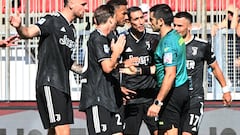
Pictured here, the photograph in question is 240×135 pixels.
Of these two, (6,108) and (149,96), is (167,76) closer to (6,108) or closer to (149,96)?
(149,96)

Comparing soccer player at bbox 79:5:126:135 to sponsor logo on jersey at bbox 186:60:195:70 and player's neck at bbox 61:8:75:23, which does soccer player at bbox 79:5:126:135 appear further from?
sponsor logo on jersey at bbox 186:60:195:70

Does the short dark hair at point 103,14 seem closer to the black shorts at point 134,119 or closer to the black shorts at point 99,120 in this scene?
the black shorts at point 99,120

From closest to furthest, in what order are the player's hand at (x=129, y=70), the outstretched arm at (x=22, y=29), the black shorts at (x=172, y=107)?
the outstretched arm at (x=22, y=29) < the black shorts at (x=172, y=107) < the player's hand at (x=129, y=70)

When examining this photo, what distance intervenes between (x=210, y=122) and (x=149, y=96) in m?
1.59

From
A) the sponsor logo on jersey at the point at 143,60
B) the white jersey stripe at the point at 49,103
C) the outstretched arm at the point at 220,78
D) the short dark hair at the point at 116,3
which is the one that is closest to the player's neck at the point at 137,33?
the sponsor logo on jersey at the point at 143,60

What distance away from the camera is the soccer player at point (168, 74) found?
8328mm

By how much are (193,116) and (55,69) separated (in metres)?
2.01

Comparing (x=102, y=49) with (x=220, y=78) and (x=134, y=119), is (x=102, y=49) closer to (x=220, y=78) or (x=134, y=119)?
(x=134, y=119)

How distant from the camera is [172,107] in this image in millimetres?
8812

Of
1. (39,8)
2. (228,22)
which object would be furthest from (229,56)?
(39,8)

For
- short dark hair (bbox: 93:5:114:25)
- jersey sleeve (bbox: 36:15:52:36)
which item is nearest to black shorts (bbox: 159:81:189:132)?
short dark hair (bbox: 93:5:114:25)

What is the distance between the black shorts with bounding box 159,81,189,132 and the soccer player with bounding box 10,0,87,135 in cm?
109

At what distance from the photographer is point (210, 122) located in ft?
36.4

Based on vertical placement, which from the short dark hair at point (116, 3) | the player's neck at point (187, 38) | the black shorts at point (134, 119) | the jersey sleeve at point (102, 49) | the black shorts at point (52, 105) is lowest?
the black shorts at point (134, 119)
